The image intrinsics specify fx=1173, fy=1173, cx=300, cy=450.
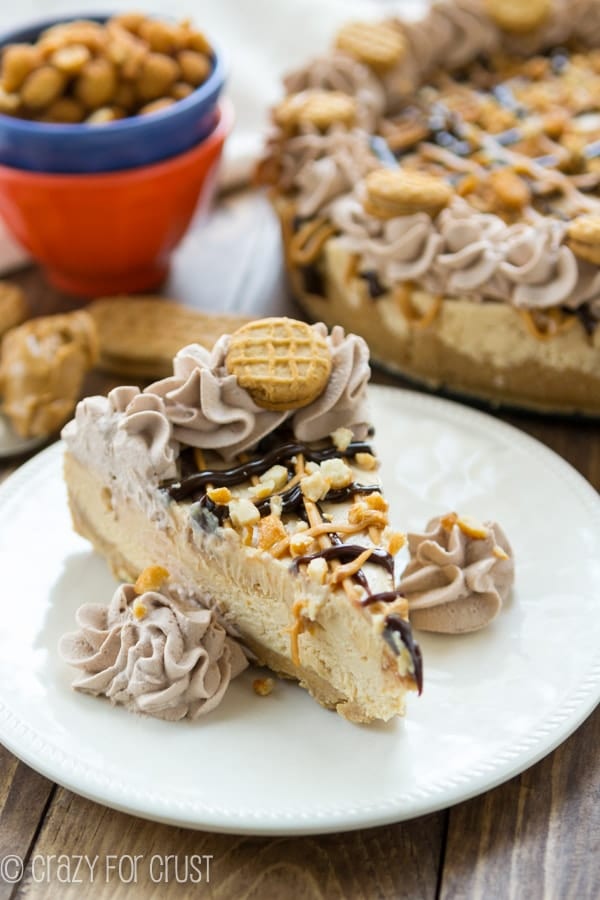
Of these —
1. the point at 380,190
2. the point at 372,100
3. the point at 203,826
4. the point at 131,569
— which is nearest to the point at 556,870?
the point at 203,826

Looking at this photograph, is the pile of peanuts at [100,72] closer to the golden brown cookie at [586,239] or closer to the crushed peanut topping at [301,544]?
the golden brown cookie at [586,239]

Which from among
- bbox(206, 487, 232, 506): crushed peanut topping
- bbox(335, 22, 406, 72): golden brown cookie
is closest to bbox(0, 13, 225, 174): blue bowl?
bbox(335, 22, 406, 72): golden brown cookie

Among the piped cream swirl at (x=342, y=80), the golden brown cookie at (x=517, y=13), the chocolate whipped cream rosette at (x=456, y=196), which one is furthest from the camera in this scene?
the golden brown cookie at (x=517, y=13)

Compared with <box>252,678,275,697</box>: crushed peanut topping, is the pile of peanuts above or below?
above

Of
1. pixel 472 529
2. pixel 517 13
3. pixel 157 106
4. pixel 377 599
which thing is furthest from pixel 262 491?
pixel 517 13

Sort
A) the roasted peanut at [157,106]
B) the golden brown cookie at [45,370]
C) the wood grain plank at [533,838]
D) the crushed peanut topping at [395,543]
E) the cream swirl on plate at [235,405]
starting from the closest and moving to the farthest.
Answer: the wood grain plank at [533,838]
the crushed peanut topping at [395,543]
the cream swirl on plate at [235,405]
the golden brown cookie at [45,370]
the roasted peanut at [157,106]

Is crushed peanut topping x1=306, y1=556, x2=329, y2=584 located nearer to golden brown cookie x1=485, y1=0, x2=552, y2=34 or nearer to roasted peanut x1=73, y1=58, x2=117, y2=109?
roasted peanut x1=73, y1=58, x2=117, y2=109

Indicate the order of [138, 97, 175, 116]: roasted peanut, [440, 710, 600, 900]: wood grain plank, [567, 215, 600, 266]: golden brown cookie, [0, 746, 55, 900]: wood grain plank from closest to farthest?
[440, 710, 600, 900]: wood grain plank, [0, 746, 55, 900]: wood grain plank, [567, 215, 600, 266]: golden brown cookie, [138, 97, 175, 116]: roasted peanut

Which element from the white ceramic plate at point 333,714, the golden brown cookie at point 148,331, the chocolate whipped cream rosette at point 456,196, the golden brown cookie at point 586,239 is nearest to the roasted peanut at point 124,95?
the chocolate whipped cream rosette at point 456,196

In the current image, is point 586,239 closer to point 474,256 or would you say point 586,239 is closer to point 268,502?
point 474,256

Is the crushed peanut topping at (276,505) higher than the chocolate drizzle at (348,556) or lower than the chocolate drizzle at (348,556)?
higher
